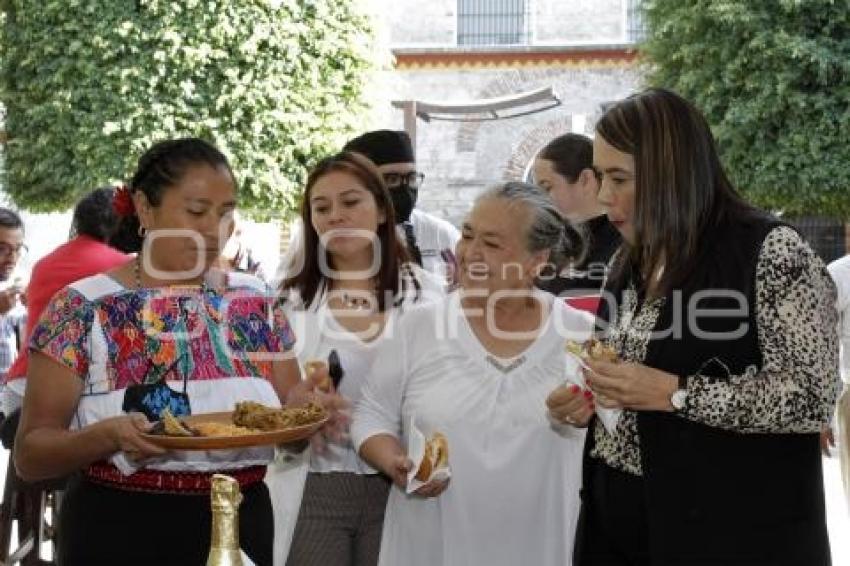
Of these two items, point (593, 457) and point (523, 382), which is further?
point (523, 382)

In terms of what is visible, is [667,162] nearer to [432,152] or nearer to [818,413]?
[818,413]

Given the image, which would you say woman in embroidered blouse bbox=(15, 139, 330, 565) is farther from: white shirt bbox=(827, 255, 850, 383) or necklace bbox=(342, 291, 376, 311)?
white shirt bbox=(827, 255, 850, 383)

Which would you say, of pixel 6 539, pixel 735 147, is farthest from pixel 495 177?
pixel 6 539

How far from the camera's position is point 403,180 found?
18.4 feet

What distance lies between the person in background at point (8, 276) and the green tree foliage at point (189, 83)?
8775 millimetres

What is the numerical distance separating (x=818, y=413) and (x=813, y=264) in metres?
0.33

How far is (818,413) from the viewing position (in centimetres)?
289

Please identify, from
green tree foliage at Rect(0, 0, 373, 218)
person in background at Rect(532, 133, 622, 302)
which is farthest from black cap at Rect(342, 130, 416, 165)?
green tree foliage at Rect(0, 0, 373, 218)

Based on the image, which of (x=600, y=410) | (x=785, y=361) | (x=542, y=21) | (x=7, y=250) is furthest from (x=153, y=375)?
(x=542, y=21)

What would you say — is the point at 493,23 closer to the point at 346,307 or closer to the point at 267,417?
the point at 346,307

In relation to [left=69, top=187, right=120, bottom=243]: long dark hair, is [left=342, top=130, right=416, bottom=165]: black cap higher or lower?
higher

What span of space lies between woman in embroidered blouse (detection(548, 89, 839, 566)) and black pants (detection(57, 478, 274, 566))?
1.05 meters

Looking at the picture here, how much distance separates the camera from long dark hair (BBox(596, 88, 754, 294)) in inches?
120

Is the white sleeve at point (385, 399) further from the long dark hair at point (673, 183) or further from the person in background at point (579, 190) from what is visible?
the person in background at point (579, 190)
